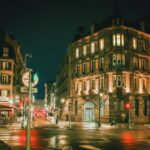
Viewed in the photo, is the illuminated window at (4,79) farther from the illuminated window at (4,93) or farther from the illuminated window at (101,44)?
the illuminated window at (101,44)

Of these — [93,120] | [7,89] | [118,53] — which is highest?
[118,53]

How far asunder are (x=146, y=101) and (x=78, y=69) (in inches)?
608

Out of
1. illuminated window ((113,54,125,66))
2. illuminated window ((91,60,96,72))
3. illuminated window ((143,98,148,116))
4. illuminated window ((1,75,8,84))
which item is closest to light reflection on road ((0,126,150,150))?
illuminated window ((113,54,125,66))

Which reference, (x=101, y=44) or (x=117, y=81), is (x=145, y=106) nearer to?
(x=117, y=81)

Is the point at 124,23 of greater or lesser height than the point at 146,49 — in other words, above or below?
above

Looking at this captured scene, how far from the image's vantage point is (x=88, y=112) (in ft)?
229

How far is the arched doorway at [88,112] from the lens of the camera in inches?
2721

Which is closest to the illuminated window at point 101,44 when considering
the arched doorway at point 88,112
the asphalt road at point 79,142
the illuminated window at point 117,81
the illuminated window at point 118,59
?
the illuminated window at point 118,59

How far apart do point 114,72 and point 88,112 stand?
1029 cm

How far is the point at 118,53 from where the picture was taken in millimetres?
65000

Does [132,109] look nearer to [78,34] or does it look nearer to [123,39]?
[123,39]

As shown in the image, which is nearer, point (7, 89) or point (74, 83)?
point (7, 89)

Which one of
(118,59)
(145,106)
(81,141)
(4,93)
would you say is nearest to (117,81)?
(118,59)

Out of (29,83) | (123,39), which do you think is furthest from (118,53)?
(29,83)
